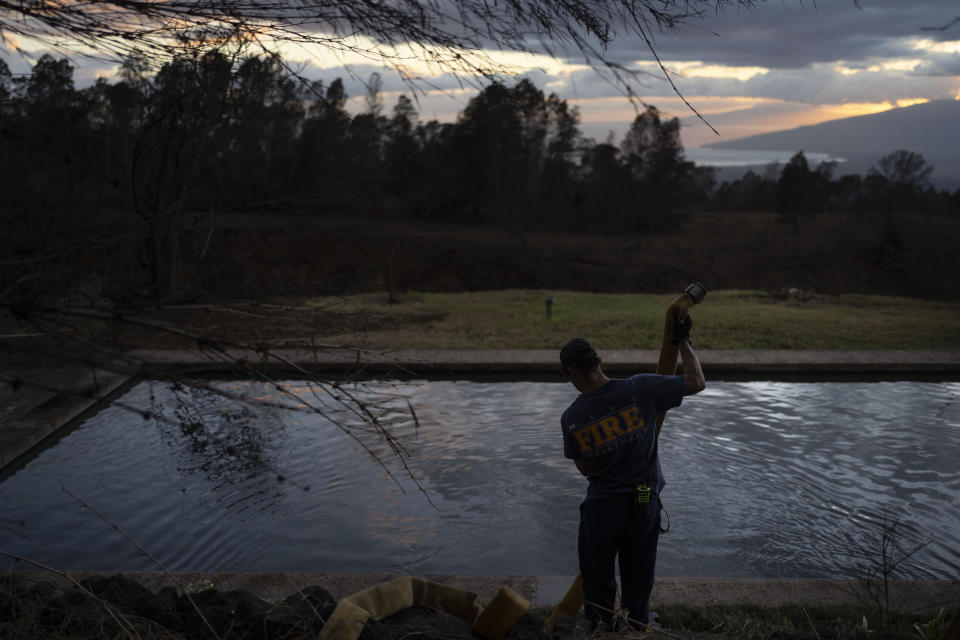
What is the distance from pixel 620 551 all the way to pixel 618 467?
468 millimetres

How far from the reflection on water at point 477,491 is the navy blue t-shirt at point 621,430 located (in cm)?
127

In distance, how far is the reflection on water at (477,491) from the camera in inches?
219

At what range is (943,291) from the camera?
1065 inches

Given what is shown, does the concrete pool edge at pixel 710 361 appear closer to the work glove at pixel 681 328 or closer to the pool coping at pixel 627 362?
the pool coping at pixel 627 362

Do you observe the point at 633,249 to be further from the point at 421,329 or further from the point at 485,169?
the point at 421,329

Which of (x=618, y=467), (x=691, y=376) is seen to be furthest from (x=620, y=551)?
(x=691, y=376)

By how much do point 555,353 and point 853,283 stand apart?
959 inches

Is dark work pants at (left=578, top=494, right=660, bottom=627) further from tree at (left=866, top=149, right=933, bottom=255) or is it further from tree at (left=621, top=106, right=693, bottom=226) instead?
tree at (left=621, top=106, right=693, bottom=226)

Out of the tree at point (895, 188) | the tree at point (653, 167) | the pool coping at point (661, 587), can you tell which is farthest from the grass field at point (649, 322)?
the tree at point (653, 167)

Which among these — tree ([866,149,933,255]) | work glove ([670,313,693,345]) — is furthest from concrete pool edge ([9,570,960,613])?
tree ([866,149,933,255])

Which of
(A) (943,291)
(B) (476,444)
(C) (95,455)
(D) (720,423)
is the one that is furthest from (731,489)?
(A) (943,291)

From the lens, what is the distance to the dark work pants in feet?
12.8

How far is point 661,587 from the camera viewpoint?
4.60 meters

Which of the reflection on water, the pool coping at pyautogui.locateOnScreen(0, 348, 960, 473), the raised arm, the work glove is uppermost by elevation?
the work glove
